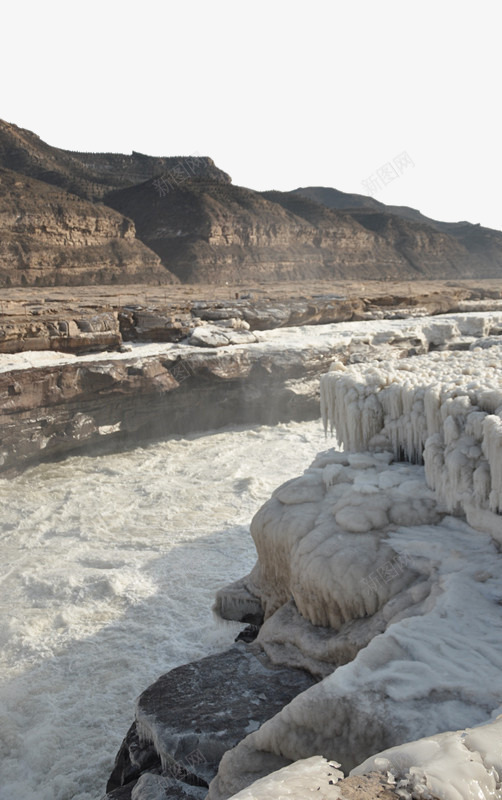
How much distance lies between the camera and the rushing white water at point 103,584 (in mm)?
5992

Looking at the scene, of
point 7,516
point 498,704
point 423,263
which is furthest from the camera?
point 423,263

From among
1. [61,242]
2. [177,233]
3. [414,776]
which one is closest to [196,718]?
[414,776]

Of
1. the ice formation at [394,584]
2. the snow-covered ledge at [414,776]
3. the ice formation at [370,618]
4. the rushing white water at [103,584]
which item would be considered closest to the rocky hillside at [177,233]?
the rushing white water at [103,584]

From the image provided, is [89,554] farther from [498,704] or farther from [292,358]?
[292,358]

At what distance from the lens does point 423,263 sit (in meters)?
55.3

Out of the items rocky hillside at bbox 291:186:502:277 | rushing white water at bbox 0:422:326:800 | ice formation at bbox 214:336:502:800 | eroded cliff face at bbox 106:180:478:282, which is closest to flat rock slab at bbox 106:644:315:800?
ice formation at bbox 214:336:502:800

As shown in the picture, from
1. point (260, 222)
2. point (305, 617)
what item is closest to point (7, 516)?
point (305, 617)

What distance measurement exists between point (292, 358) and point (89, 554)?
30.0 feet

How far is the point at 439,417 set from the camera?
6.24 metres

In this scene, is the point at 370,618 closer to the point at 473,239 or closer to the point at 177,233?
the point at 177,233

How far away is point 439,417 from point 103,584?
5.33 meters

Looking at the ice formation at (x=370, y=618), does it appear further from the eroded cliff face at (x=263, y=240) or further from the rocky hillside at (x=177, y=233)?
the eroded cliff face at (x=263, y=240)

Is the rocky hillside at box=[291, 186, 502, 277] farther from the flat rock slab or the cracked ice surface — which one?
the flat rock slab

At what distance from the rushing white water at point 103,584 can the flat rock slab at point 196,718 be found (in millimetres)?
909
